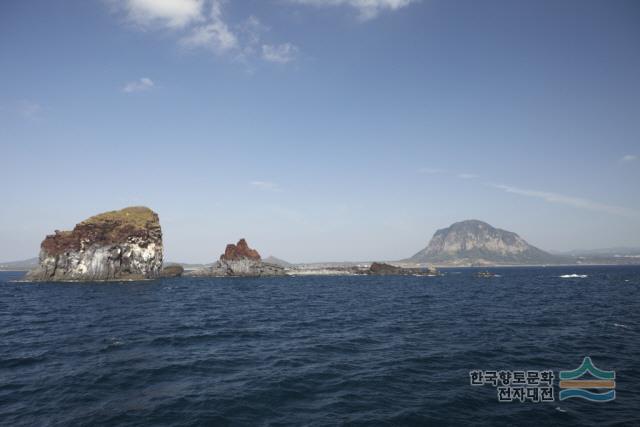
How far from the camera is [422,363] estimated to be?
75.2ft

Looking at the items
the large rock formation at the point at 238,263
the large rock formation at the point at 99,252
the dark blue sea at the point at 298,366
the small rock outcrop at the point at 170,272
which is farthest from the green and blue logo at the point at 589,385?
the large rock formation at the point at 238,263

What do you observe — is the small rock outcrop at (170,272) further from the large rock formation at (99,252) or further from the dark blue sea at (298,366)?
the dark blue sea at (298,366)

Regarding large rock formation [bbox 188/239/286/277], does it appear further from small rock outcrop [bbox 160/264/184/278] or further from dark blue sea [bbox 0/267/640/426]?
dark blue sea [bbox 0/267/640/426]

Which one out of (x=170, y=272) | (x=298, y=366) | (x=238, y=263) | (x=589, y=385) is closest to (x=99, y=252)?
(x=170, y=272)

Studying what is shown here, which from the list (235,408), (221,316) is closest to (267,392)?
(235,408)

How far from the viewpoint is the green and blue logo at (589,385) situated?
17.6 m

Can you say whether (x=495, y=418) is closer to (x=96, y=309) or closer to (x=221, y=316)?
(x=221, y=316)

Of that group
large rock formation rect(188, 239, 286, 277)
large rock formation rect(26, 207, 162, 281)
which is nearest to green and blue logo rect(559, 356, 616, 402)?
large rock formation rect(26, 207, 162, 281)

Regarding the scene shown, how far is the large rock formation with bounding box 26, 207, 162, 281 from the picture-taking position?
374 feet

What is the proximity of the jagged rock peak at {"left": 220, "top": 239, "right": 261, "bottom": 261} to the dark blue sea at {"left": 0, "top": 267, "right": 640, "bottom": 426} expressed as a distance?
128 metres

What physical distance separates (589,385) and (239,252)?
16153 cm

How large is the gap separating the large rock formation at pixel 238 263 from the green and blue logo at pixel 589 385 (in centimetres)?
15714

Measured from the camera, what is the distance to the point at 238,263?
554 ft

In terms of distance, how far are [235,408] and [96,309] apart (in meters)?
41.0
